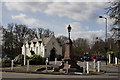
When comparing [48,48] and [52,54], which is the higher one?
[48,48]

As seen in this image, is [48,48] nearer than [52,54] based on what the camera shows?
Yes

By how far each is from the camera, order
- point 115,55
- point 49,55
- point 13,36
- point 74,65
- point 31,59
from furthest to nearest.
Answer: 1. point 13,36
2. point 49,55
3. point 115,55
4. point 31,59
5. point 74,65

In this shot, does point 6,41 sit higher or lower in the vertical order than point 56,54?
higher

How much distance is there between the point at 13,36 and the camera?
6294cm

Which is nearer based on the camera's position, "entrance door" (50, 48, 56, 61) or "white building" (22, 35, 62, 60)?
"white building" (22, 35, 62, 60)

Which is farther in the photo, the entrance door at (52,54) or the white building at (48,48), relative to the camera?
the entrance door at (52,54)

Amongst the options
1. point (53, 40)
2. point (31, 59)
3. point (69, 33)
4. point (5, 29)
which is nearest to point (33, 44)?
point (53, 40)

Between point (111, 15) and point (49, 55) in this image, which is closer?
point (111, 15)

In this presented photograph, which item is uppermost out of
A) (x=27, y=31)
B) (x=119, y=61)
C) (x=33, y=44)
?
(x=27, y=31)

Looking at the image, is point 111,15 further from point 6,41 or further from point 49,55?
point 6,41

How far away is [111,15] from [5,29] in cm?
4829

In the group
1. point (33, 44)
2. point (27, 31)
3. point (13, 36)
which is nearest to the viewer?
point (33, 44)

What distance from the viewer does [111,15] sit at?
65.9 feet

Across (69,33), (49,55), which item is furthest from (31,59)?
(49,55)
